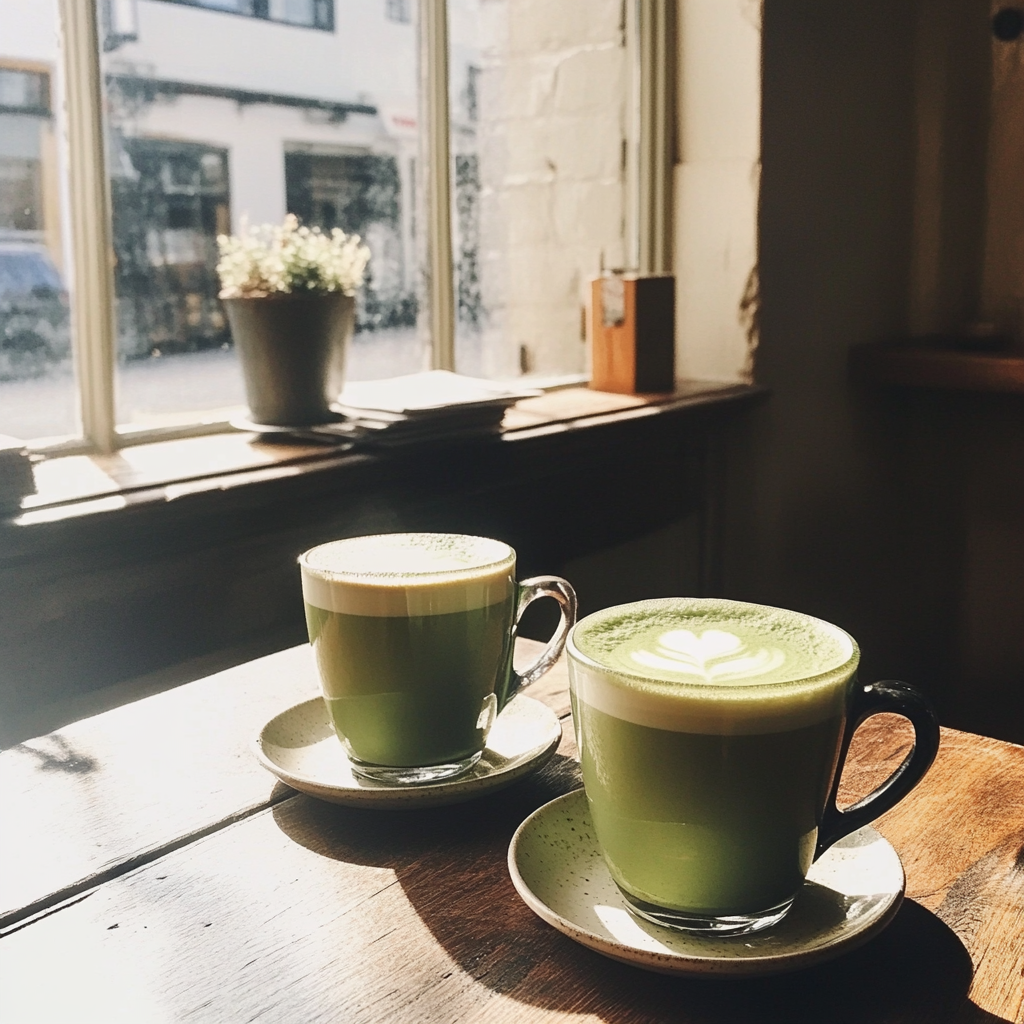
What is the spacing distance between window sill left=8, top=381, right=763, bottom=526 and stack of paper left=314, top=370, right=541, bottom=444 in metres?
0.02

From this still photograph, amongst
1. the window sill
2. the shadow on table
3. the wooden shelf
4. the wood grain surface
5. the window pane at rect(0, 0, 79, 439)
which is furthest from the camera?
the wooden shelf

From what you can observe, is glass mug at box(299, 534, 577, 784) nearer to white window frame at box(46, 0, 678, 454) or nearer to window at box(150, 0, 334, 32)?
white window frame at box(46, 0, 678, 454)

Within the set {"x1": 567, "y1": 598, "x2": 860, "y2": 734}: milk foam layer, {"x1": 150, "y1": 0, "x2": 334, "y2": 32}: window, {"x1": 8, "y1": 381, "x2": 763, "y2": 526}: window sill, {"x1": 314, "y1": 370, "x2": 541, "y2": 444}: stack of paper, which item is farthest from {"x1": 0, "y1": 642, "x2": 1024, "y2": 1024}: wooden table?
{"x1": 150, "y1": 0, "x2": 334, "y2": 32}: window

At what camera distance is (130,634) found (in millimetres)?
1262

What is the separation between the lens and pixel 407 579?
65 cm

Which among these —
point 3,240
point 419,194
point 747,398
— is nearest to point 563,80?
point 419,194

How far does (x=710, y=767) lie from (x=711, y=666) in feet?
0.18

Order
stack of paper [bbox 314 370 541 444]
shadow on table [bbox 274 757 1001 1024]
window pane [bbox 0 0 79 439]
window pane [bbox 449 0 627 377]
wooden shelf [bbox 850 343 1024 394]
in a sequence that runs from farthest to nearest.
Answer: wooden shelf [bbox 850 343 1024 394] → window pane [bbox 449 0 627 377] → stack of paper [bbox 314 370 541 444] → window pane [bbox 0 0 79 439] → shadow on table [bbox 274 757 1001 1024]

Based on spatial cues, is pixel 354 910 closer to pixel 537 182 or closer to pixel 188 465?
pixel 188 465

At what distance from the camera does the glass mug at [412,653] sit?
2.15ft

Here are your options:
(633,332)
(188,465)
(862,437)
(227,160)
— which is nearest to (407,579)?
(188,465)

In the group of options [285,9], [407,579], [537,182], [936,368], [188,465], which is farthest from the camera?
[936,368]

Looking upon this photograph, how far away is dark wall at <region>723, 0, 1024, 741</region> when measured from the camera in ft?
7.31

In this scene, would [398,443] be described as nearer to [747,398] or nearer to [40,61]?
[40,61]
